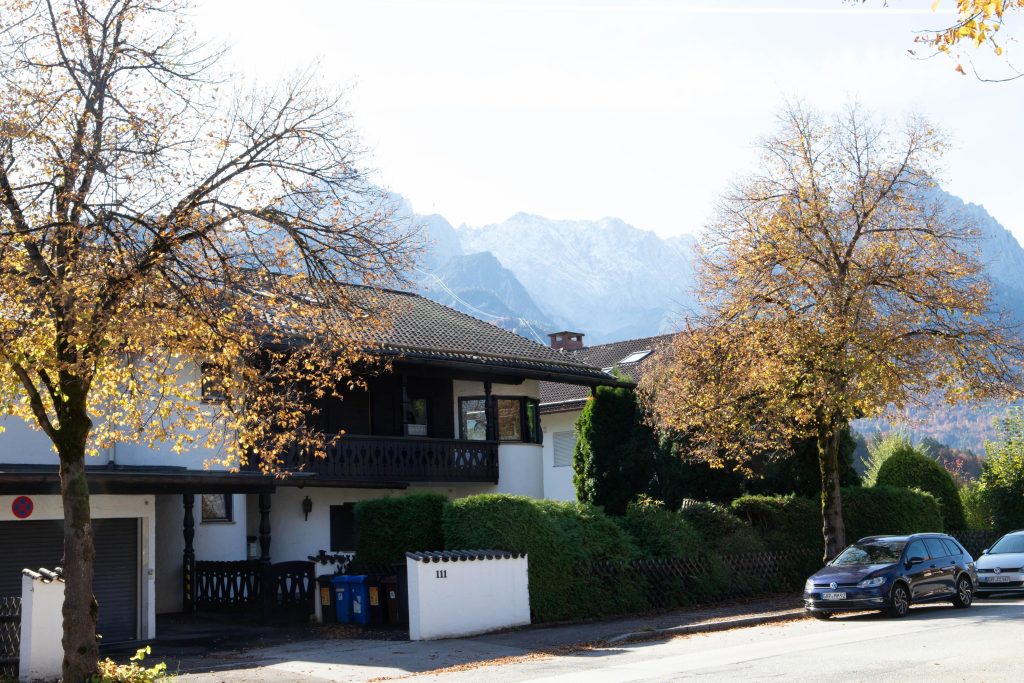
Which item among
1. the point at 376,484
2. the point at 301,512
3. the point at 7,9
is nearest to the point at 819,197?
the point at 376,484

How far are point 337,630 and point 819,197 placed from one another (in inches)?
515

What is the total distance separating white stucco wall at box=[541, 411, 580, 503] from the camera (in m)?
41.2

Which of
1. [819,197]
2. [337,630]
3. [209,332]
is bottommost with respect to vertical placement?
[337,630]

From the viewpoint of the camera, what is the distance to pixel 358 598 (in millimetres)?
20781

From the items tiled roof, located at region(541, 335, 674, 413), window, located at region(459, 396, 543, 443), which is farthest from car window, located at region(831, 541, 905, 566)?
window, located at region(459, 396, 543, 443)

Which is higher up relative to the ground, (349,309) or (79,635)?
(349,309)

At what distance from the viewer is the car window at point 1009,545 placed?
82.7 ft

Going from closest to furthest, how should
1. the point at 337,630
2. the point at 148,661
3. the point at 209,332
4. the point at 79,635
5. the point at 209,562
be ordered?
1. the point at 79,635
2. the point at 209,332
3. the point at 148,661
4. the point at 337,630
5. the point at 209,562

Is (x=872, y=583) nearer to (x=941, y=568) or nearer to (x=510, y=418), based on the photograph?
(x=941, y=568)

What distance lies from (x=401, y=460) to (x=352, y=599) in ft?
25.7

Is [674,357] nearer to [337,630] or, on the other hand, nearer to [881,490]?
[881,490]

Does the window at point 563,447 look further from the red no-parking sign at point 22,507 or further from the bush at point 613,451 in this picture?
the red no-parking sign at point 22,507

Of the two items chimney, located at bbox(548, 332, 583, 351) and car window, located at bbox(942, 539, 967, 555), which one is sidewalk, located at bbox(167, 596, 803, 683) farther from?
chimney, located at bbox(548, 332, 583, 351)

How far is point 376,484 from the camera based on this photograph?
91.8ft
